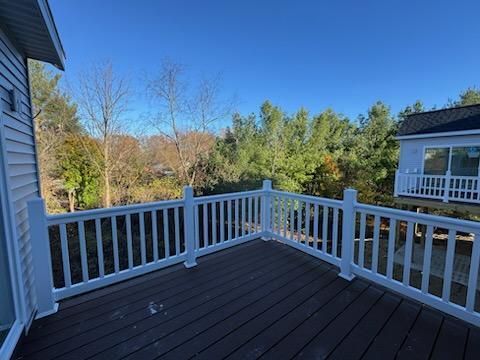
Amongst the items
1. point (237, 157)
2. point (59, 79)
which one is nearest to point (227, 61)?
point (237, 157)

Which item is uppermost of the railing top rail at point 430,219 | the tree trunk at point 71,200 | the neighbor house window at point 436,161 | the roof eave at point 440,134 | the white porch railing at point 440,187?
the roof eave at point 440,134

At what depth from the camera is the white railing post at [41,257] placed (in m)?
1.86

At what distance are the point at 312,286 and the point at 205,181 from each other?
816 cm

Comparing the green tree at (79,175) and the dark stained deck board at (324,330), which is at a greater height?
the green tree at (79,175)

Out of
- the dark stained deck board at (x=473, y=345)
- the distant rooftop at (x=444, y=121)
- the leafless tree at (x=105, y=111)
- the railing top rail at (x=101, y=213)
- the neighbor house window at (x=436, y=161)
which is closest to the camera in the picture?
the dark stained deck board at (x=473, y=345)

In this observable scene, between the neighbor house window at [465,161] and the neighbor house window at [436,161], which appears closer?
the neighbor house window at [465,161]

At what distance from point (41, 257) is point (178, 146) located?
26.9ft

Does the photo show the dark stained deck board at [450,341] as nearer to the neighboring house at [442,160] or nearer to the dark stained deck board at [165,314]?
the dark stained deck board at [165,314]

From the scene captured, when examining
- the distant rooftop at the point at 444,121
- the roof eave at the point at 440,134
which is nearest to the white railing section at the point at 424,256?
the roof eave at the point at 440,134

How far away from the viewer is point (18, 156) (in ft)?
6.57

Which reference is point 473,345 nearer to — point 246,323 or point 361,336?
point 361,336

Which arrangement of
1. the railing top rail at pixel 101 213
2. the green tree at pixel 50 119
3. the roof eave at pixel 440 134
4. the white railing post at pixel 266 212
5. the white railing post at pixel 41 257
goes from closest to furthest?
the white railing post at pixel 41 257
the railing top rail at pixel 101 213
the white railing post at pixel 266 212
the roof eave at pixel 440 134
the green tree at pixel 50 119

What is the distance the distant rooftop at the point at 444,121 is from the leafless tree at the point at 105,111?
1050cm

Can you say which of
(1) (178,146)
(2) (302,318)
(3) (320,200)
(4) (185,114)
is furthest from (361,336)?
(4) (185,114)
